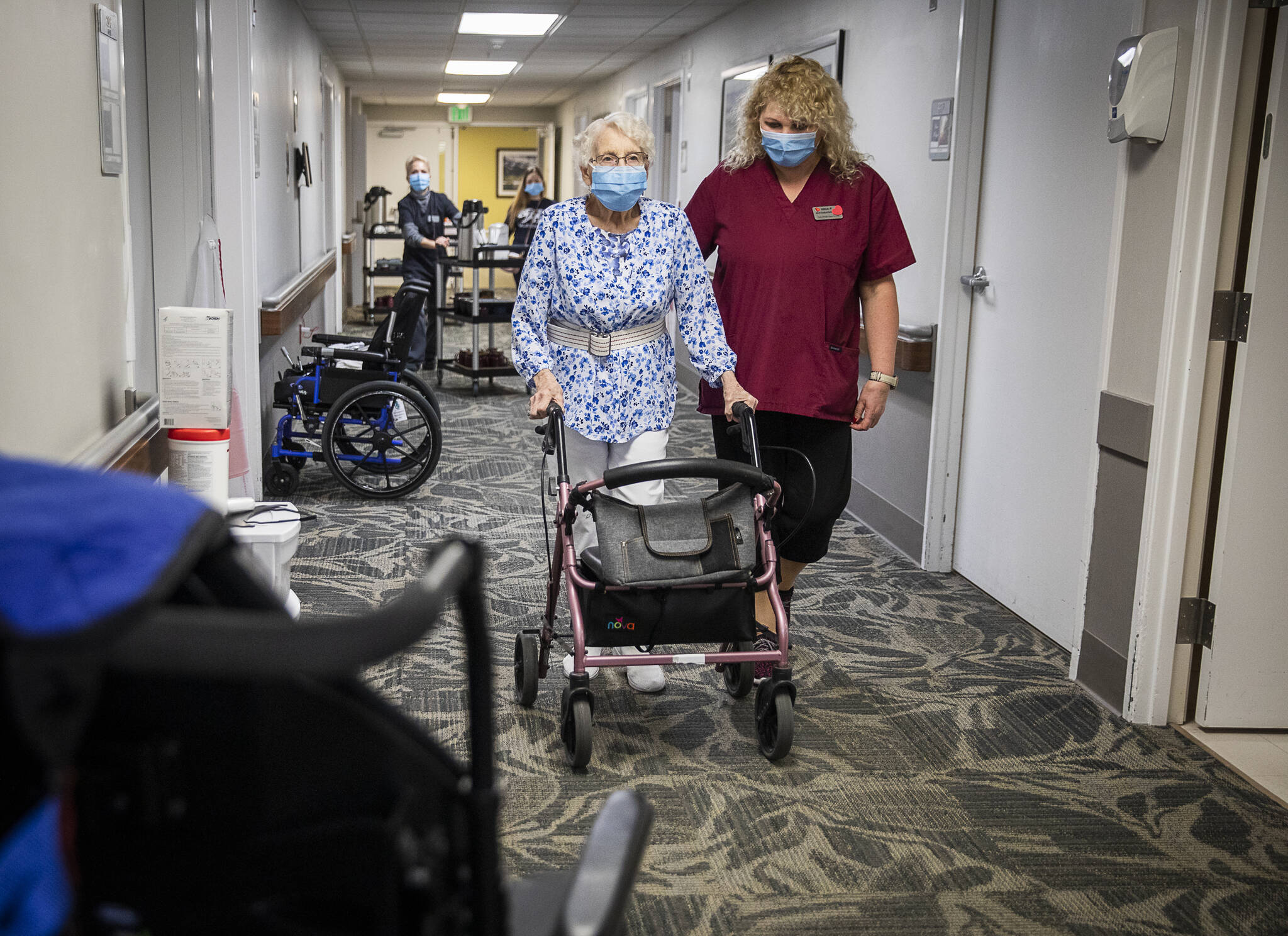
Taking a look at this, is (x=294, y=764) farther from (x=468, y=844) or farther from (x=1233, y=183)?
(x=1233, y=183)

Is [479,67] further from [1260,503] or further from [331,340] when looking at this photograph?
[1260,503]

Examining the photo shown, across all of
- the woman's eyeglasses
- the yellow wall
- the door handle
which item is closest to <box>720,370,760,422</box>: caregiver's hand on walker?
the woman's eyeglasses

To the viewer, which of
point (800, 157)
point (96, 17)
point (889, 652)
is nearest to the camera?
point (96, 17)

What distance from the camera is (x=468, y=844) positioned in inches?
34.4

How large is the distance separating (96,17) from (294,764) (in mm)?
2087

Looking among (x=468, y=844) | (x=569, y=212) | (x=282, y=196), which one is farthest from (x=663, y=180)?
(x=468, y=844)

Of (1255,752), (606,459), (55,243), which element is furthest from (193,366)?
(1255,752)

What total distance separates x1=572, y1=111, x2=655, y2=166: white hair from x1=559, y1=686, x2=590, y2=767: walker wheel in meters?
1.28

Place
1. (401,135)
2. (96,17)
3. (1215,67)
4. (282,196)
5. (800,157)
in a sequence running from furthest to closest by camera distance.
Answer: (401,135) < (282,196) < (800,157) < (1215,67) < (96,17)

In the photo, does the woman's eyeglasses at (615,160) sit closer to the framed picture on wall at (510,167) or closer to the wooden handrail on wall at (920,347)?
the wooden handrail on wall at (920,347)

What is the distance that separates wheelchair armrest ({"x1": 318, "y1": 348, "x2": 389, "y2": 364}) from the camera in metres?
5.22

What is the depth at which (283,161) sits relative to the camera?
657 centimetres

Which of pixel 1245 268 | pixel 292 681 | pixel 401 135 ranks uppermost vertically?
pixel 401 135

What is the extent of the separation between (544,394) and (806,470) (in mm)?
815
